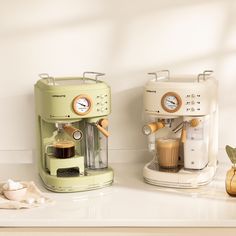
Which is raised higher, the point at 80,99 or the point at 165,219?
the point at 80,99

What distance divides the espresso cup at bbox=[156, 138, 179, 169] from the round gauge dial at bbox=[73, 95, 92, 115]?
321 mm

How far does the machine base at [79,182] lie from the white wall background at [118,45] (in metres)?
0.41

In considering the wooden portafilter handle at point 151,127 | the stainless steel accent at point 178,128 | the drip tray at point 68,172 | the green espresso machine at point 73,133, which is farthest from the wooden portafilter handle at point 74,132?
the stainless steel accent at point 178,128

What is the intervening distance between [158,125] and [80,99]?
307mm

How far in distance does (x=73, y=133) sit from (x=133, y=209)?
1.18 feet

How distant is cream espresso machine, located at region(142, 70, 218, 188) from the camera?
2.01 metres

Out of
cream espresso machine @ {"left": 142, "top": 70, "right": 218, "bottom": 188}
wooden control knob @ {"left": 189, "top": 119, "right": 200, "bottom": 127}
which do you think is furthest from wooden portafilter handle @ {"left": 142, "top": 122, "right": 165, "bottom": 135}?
wooden control knob @ {"left": 189, "top": 119, "right": 200, "bottom": 127}

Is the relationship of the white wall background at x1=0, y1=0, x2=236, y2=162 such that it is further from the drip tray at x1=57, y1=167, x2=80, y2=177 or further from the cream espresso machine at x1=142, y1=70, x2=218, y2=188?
the drip tray at x1=57, y1=167, x2=80, y2=177

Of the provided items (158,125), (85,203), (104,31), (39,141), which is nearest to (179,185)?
(158,125)

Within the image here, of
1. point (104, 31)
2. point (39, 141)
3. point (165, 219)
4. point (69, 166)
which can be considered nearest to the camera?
point (165, 219)

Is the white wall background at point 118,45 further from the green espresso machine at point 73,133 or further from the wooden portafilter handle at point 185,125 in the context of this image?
the wooden portafilter handle at point 185,125

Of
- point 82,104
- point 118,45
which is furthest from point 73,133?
point 118,45

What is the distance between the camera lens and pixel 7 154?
2402 mm

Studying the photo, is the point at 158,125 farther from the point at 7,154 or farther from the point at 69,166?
the point at 7,154
